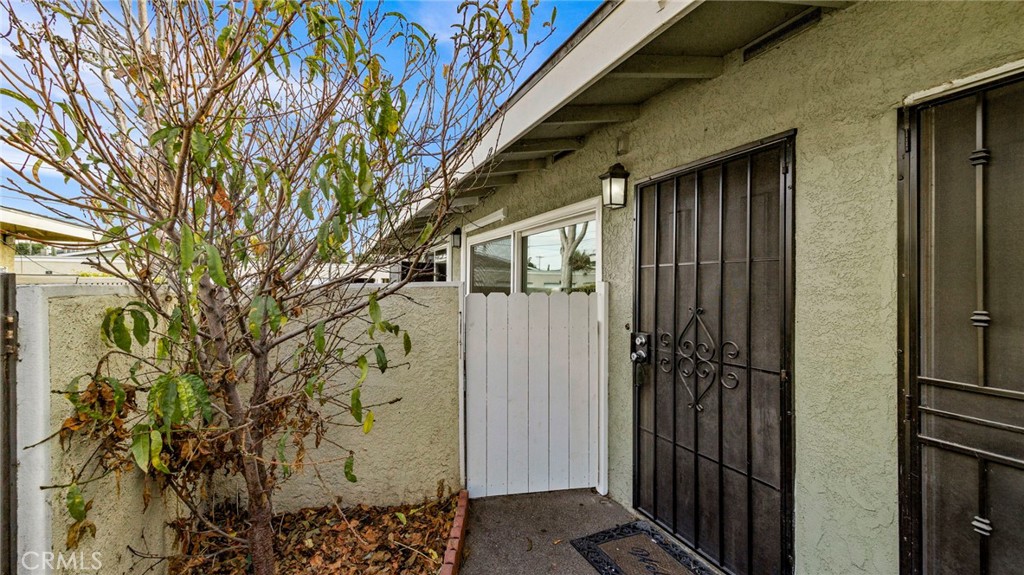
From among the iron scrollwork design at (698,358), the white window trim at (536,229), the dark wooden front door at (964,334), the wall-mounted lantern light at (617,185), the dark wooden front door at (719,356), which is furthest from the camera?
the white window trim at (536,229)

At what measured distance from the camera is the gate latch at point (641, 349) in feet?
10.8

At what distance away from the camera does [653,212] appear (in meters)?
3.26

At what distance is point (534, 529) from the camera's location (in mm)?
3139

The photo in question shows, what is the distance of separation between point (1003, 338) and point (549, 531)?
2685 mm

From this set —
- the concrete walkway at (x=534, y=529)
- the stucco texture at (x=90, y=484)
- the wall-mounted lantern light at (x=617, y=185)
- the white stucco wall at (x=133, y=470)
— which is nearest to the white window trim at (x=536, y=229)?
the wall-mounted lantern light at (x=617, y=185)

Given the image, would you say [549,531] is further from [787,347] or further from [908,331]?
[908,331]

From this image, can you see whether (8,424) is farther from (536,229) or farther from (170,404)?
(536,229)

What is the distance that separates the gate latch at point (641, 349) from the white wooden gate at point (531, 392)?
0.46 m

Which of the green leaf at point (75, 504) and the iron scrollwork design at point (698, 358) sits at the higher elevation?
the iron scrollwork design at point (698, 358)

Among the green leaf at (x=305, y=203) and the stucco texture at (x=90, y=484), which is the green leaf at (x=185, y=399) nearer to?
the stucco texture at (x=90, y=484)

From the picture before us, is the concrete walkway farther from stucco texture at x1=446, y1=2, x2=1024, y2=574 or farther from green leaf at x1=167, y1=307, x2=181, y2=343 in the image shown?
green leaf at x1=167, y1=307, x2=181, y2=343

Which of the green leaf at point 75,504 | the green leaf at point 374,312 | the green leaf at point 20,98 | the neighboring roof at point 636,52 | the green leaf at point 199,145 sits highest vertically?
the neighboring roof at point 636,52

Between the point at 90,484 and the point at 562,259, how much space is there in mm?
4043

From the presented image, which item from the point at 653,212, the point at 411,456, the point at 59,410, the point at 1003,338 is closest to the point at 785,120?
the point at 653,212
